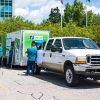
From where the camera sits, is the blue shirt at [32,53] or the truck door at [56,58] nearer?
the truck door at [56,58]

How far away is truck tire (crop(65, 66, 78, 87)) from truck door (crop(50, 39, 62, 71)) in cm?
83

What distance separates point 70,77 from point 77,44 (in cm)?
189

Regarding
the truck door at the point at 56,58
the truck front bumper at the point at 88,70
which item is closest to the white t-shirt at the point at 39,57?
the truck door at the point at 56,58

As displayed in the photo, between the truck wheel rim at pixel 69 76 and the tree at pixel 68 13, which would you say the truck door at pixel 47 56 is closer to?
the truck wheel rim at pixel 69 76

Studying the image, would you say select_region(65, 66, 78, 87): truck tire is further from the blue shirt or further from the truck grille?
the blue shirt

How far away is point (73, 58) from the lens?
1449 centimetres

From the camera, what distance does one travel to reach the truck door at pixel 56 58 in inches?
625

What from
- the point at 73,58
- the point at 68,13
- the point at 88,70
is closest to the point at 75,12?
the point at 68,13

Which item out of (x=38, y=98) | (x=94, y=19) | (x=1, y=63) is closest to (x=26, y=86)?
(x=38, y=98)

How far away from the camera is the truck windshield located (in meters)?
15.9

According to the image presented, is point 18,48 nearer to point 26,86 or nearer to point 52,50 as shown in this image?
point 52,50

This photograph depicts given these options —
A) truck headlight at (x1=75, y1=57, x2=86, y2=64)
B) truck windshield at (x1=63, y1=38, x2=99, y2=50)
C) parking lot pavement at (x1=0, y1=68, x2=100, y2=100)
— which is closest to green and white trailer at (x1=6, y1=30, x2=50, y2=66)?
parking lot pavement at (x1=0, y1=68, x2=100, y2=100)

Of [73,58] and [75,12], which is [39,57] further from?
[75,12]

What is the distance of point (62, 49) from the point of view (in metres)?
15.7
